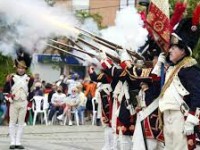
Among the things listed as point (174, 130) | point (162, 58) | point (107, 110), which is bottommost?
point (174, 130)

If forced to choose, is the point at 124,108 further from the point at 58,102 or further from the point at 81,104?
the point at 81,104

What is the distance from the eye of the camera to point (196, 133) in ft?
21.5

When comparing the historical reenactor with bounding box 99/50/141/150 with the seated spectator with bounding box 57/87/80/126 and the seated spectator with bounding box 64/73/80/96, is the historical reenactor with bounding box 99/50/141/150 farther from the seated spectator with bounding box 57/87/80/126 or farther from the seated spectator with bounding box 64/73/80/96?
the seated spectator with bounding box 64/73/80/96

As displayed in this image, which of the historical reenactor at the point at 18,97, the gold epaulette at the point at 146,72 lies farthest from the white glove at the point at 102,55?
the historical reenactor at the point at 18,97

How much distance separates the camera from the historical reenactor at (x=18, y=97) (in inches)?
473

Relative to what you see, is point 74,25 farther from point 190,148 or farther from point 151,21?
point 190,148

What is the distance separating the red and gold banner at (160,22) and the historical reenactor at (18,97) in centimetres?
542

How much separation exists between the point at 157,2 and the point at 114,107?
3097mm

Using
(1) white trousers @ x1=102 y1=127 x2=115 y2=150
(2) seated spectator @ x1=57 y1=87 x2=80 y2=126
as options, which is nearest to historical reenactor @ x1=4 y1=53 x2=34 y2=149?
(1) white trousers @ x1=102 y1=127 x2=115 y2=150

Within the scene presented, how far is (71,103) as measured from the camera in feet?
64.1

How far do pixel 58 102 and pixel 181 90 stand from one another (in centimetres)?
1330

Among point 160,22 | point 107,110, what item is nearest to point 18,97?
point 107,110

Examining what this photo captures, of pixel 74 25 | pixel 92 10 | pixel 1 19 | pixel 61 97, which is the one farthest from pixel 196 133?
pixel 92 10

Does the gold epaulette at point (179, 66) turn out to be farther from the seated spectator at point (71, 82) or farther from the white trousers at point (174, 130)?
the seated spectator at point (71, 82)
